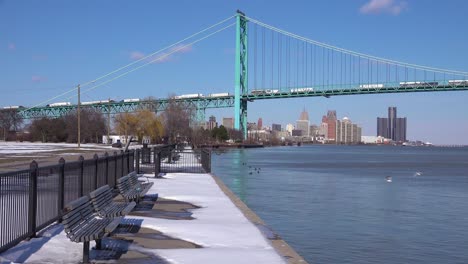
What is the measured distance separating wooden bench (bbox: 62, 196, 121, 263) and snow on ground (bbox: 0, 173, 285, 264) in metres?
0.44

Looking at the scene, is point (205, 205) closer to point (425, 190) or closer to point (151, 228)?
point (151, 228)

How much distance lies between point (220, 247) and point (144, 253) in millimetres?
1224

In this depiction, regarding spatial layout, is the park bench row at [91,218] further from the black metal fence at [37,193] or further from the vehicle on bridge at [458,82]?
the vehicle on bridge at [458,82]

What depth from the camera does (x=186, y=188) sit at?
65.8 feet

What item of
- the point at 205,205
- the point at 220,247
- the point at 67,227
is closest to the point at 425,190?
the point at 205,205

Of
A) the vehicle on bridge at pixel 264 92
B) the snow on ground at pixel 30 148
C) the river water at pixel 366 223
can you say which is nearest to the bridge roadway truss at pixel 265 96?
the vehicle on bridge at pixel 264 92

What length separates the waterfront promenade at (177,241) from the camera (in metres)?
8.69

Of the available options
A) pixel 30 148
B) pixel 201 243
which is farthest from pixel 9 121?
pixel 201 243

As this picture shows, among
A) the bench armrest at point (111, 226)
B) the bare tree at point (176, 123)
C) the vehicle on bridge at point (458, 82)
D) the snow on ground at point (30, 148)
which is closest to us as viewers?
the bench armrest at point (111, 226)

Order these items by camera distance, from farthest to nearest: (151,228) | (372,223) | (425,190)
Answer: (425,190), (372,223), (151,228)

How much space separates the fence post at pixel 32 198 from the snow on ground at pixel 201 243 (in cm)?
18

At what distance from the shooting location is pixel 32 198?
9.52 m

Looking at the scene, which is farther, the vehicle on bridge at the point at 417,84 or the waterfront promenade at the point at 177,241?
the vehicle on bridge at the point at 417,84

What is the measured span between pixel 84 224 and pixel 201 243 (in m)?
2.27
